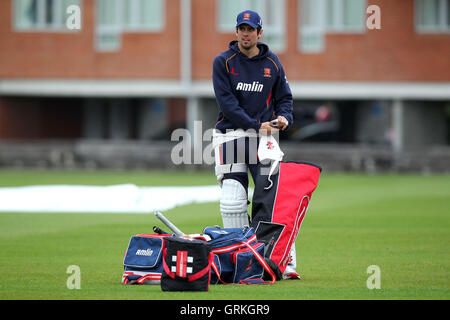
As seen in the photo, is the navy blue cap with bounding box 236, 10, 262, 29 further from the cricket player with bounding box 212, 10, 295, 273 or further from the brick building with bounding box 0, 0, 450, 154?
the brick building with bounding box 0, 0, 450, 154

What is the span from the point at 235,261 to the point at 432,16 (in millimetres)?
29714

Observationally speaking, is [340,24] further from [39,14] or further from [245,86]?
[245,86]

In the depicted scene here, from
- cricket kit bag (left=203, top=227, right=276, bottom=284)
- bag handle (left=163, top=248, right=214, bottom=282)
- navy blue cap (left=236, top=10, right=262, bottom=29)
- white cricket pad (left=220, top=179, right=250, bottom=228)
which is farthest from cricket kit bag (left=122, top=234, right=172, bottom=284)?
navy blue cap (left=236, top=10, right=262, bottom=29)

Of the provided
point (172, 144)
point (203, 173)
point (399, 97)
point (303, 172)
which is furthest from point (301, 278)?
point (399, 97)

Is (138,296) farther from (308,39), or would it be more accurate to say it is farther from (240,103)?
(308,39)

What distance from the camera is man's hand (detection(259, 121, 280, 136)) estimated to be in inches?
358

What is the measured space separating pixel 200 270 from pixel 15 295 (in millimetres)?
1561

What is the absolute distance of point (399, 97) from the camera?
1409 inches

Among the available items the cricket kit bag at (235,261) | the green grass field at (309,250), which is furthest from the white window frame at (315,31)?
the cricket kit bag at (235,261)

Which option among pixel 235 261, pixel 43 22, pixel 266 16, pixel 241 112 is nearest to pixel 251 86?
pixel 241 112

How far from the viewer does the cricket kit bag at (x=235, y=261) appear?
8.25m

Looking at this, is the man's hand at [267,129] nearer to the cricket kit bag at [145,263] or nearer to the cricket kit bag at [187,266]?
the cricket kit bag at [145,263]

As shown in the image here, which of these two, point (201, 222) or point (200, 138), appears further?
point (200, 138)

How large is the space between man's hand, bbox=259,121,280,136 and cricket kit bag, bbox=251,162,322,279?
0.34 meters
